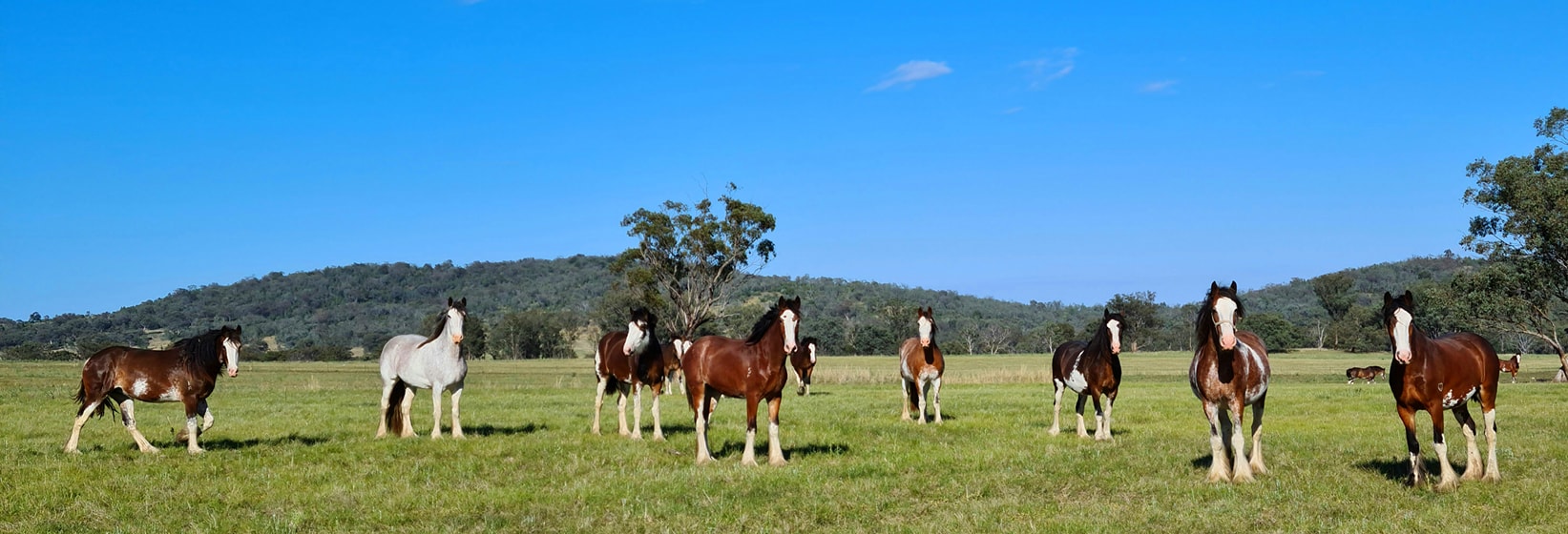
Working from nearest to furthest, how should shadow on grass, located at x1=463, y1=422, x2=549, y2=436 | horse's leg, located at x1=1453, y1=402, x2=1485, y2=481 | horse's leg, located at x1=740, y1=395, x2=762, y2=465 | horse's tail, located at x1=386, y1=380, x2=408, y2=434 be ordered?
horse's leg, located at x1=1453, y1=402, x2=1485, y2=481 → horse's leg, located at x1=740, y1=395, x2=762, y2=465 → horse's tail, located at x1=386, y1=380, x2=408, y2=434 → shadow on grass, located at x1=463, y1=422, x2=549, y2=436

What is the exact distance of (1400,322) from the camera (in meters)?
10.7

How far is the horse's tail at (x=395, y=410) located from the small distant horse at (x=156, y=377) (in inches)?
105

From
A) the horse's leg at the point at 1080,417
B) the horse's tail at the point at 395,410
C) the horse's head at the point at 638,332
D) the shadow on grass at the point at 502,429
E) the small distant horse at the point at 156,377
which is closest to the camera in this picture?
the small distant horse at the point at 156,377

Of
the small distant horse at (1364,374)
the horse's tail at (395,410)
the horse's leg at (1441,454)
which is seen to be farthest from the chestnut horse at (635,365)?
the small distant horse at (1364,374)

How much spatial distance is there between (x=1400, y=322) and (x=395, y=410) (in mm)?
14344

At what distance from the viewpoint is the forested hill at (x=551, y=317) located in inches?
4338

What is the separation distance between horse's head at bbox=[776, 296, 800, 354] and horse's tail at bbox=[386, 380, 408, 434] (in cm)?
741

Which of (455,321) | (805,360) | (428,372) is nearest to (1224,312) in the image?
(455,321)

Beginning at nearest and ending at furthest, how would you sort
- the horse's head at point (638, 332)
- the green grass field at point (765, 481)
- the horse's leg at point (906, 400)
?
the green grass field at point (765, 481), the horse's head at point (638, 332), the horse's leg at point (906, 400)

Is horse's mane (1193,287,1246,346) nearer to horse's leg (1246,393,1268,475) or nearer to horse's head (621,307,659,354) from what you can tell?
horse's leg (1246,393,1268,475)

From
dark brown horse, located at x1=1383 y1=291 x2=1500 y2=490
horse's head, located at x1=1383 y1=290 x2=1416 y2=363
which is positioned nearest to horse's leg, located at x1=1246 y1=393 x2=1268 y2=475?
Result: dark brown horse, located at x1=1383 y1=291 x2=1500 y2=490

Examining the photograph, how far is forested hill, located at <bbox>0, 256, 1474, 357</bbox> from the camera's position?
110 meters

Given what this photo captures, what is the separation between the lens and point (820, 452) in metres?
14.9

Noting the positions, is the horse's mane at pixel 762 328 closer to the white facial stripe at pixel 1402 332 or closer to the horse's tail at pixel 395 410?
the horse's tail at pixel 395 410
